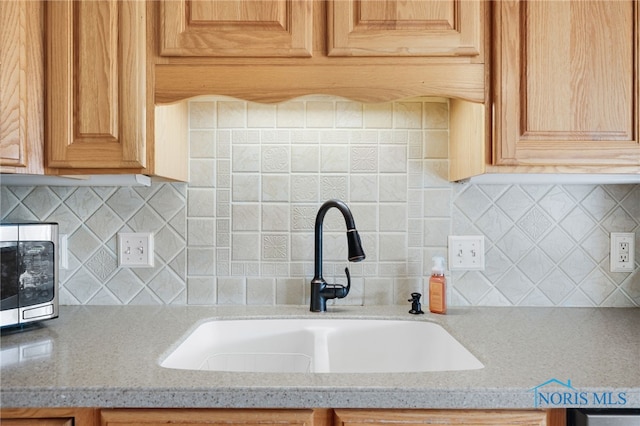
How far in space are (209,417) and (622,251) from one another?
4.24 feet

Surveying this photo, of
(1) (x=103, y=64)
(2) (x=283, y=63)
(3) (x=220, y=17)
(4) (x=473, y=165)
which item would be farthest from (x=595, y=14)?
(1) (x=103, y=64)

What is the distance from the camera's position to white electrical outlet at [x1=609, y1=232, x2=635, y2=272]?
1.39 metres

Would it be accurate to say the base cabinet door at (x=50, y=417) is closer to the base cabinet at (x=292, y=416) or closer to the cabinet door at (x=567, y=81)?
the base cabinet at (x=292, y=416)

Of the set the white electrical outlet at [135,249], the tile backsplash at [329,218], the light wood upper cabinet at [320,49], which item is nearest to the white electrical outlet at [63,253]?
the tile backsplash at [329,218]

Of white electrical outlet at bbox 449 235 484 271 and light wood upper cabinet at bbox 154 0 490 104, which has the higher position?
light wood upper cabinet at bbox 154 0 490 104

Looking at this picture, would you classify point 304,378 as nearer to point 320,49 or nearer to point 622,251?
point 320,49

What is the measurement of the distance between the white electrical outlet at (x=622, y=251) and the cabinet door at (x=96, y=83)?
4.55 feet

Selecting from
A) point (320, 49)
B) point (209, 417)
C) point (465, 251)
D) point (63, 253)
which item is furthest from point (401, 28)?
point (63, 253)

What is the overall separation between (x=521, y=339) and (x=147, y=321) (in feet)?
3.13

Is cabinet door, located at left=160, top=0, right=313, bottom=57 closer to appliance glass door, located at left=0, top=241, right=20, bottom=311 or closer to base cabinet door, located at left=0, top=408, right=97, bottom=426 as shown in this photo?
appliance glass door, located at left=0, top=241, right=20, bottom=311

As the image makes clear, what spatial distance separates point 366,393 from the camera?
79 cm

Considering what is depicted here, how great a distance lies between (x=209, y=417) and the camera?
0.81 meters

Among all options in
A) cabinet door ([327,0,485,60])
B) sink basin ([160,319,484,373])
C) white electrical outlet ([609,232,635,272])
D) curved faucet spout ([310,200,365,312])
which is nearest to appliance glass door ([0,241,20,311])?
sink basin ([160,319,484,373])

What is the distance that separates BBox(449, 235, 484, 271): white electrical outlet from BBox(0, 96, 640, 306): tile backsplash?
0.08 feet
